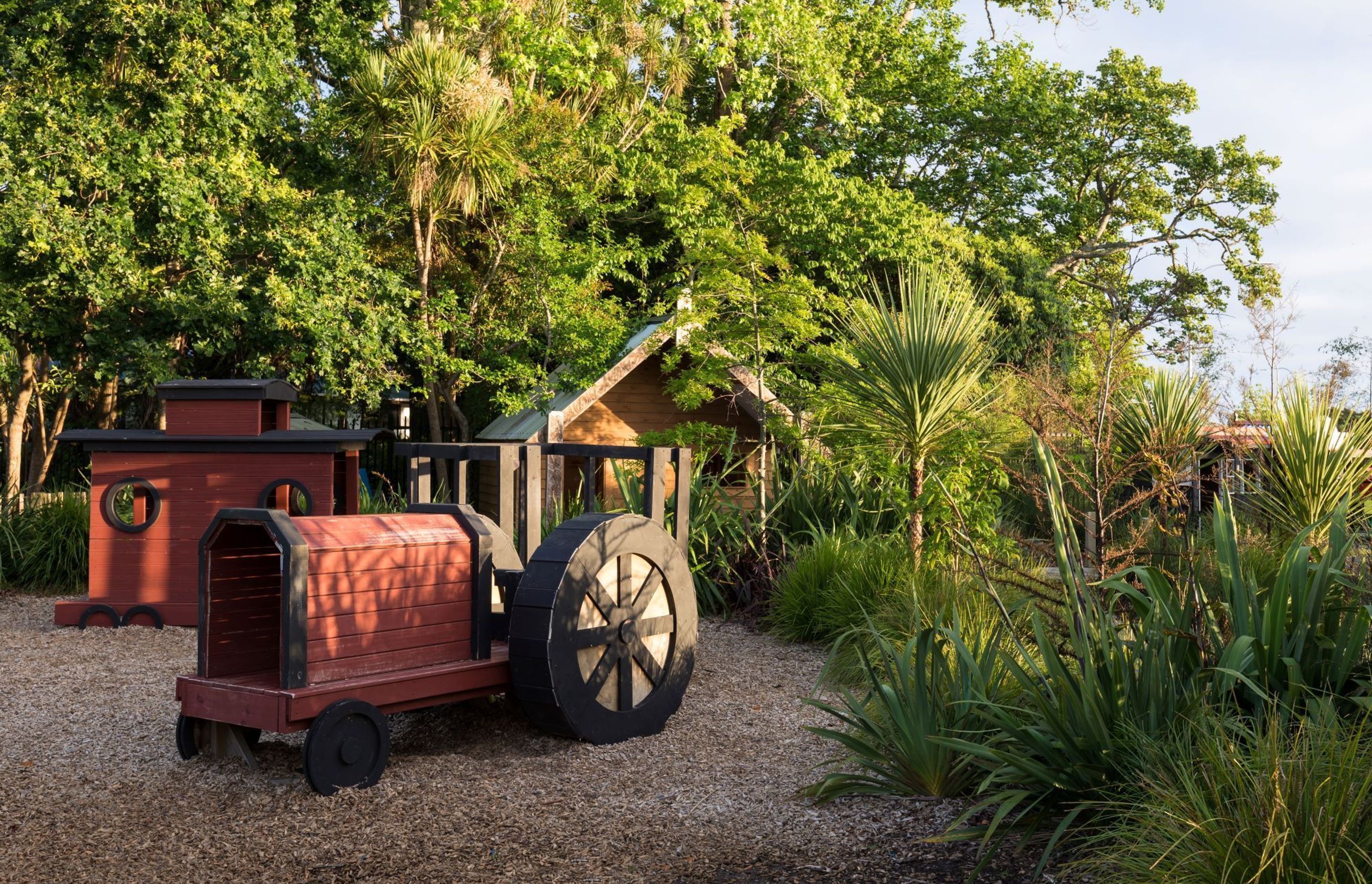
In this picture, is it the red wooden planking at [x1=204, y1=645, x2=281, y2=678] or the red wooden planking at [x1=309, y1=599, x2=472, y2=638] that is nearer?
the red wooden planking at [x1=309, y1=599, x2=472, y2=638]

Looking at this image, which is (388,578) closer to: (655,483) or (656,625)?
(656,625)

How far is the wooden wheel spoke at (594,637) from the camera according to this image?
566 centimetres

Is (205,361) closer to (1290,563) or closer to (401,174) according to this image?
(401,174)

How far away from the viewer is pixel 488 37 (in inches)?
728

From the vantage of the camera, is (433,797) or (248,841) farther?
(433,797)

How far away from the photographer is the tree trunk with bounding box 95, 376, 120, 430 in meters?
15.8

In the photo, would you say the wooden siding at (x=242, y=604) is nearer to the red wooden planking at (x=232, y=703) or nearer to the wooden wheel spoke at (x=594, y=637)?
the red wooden planking at (x=232, y=703)

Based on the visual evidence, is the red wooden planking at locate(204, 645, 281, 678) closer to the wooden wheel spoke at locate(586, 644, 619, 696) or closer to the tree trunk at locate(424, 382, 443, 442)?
the wooden wheel spoke at locate(586, 644, 619, 696)

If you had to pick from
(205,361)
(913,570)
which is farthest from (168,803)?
(205,361)

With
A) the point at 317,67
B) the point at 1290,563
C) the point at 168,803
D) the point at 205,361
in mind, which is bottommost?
the point at 168,803

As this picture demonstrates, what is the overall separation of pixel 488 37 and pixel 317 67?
2766 millimetres

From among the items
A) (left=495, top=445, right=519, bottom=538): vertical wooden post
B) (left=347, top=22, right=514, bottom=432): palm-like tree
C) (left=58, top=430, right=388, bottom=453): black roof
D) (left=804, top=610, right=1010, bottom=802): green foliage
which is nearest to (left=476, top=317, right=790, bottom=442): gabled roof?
(left=347, top=22, right=514, bottom=432): palm-like tree

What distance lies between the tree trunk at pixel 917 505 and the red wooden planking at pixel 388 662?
4250 millimetres

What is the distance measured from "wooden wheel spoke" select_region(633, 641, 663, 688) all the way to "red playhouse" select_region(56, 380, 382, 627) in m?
4.64
